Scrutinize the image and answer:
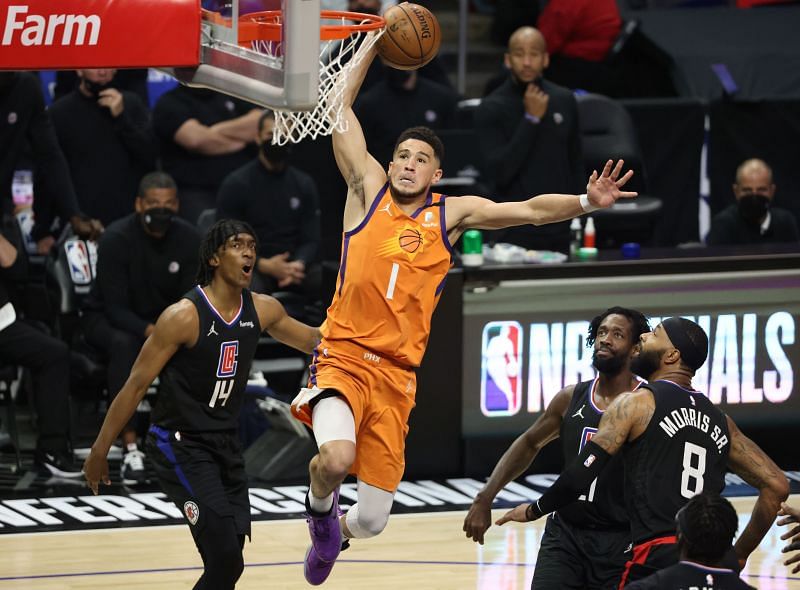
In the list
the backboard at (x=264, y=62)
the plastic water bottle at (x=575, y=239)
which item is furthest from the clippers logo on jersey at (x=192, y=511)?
the plastic water bottle at (x=575, y=239)

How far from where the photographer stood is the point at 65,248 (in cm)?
1059

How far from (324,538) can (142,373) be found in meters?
1.13

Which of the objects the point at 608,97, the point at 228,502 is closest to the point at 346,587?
the point at 228,502

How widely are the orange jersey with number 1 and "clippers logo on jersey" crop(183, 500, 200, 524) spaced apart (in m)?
1.02

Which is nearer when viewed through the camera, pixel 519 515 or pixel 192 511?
pixel 519 515

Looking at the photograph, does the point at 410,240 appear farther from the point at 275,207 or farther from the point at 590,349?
the point at 275,207

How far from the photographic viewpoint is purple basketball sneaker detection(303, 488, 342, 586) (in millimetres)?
7195

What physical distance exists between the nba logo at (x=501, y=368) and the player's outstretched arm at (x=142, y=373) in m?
3.26

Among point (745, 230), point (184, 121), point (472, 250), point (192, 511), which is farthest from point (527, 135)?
point (192, 511)

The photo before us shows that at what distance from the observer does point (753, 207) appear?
11.6 m

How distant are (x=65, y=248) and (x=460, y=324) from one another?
274 cm

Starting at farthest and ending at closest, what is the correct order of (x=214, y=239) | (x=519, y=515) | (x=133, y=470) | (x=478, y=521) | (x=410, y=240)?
(x=133, y=470) < (x=214, y=239) < (x=410, y=240) < (x=478, y=521) < (x=519, y=515)

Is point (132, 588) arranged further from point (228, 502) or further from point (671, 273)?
point (671, 273)

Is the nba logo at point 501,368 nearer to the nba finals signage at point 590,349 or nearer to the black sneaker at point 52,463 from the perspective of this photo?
the nba finals signage at point 590,349
